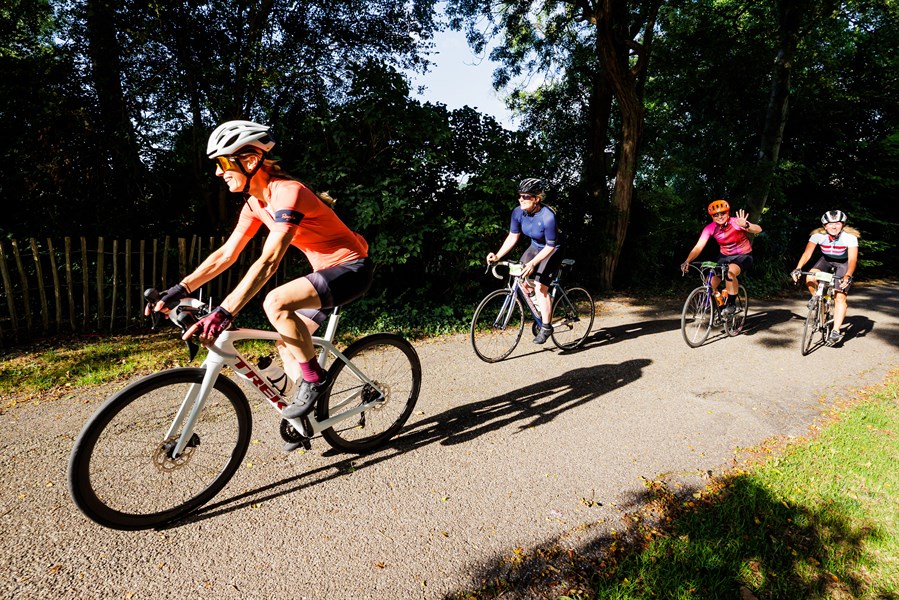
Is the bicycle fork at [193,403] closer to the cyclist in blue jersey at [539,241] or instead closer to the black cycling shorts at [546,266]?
the cyclist in blue jersey at [539,241]

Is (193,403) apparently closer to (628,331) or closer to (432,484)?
(432,484)

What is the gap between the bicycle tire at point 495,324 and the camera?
18.5 ft

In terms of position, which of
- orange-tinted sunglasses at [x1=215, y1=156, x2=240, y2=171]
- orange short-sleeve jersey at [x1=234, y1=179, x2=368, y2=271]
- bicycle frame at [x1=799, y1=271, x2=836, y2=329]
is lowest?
bicycle frame at [x1=799, y1=271, x2=836, y2=329]

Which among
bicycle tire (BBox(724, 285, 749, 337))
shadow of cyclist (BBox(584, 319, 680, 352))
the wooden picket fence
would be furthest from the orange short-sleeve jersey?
bicycle tire (BBox(724, 285, 749, 337))

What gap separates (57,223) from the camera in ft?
20.7

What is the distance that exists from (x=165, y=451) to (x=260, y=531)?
75 centimetres

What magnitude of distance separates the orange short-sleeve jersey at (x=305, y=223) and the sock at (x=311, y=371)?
0.66 metres

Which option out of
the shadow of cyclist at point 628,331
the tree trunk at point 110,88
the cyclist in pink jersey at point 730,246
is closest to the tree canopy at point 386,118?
the tree trunk at point 110,88

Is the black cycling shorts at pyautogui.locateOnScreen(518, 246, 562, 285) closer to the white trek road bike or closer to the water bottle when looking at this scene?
the white trek road bike

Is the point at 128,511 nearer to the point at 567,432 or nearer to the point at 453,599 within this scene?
the point at 453,599

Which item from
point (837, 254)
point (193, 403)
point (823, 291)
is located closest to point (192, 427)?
point (193, 403)

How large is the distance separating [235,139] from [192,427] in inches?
69.2

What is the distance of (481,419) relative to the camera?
13.5 ft

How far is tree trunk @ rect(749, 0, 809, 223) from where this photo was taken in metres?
10.6
